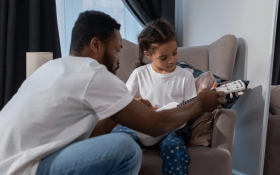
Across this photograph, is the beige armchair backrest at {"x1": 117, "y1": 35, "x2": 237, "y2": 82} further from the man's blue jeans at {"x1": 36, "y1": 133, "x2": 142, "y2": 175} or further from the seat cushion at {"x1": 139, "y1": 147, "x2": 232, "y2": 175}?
the man's blue jeans at {"x1": 36, "y1": 133, "x2": 142, "y2": 175}

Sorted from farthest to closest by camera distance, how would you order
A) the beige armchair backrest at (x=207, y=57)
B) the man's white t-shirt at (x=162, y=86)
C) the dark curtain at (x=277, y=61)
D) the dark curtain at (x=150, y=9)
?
the dark curtain at (x=150, y=9), the beige armchair backrest at (x=207, y=57), the man's white t-shirt at (x=162, y=86), the dark curtain at (x=277, y=61)

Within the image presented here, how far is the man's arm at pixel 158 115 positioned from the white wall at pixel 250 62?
0.53 meters

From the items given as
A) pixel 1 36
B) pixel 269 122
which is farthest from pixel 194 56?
pixel 1 36

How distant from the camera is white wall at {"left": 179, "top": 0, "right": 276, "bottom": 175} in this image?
1438 millimetres

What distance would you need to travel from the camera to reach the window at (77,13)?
2.34m

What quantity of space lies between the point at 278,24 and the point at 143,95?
0.79 meters

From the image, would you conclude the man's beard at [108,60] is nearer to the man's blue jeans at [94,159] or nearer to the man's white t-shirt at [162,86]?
the man's blue jeans at [94,159]

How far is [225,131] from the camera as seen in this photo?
3.64 feet

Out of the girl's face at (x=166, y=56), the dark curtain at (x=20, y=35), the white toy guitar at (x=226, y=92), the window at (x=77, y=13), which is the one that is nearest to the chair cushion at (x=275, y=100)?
the white toy guitar at (x=226, y=92)

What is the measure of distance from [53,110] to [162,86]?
0.82 metres

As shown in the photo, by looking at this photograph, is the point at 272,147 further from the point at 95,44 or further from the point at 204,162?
the point at 95,44

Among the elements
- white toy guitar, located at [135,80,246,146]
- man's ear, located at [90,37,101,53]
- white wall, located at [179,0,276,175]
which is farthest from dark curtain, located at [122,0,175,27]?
man's ear, located at [90,37,101,53]

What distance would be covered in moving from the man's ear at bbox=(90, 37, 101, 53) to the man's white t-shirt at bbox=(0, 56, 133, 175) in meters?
0.15

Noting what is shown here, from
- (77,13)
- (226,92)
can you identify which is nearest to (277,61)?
(226,92)
